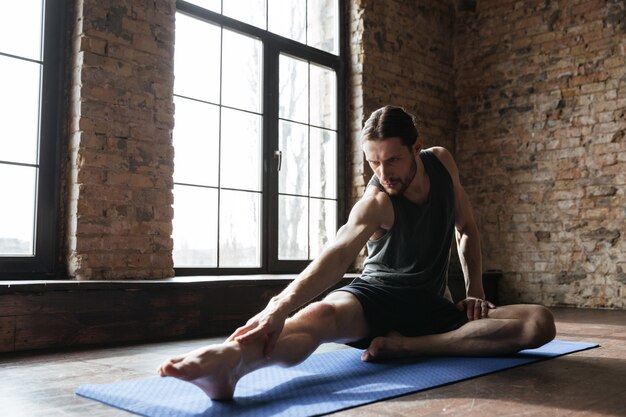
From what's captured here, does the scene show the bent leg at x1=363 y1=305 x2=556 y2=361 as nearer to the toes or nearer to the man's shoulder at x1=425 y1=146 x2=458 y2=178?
the man's shoulder at x1=425 y1=146 x2=458 y2=178

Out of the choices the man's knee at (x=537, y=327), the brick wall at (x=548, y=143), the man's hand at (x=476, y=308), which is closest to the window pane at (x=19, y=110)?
the man's hand at (x=476, y=308)

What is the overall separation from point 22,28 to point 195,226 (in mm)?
1653

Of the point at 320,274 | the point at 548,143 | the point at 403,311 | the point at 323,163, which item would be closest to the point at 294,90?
the point at 323,163

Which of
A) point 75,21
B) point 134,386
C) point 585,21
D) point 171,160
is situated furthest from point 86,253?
point 585,21

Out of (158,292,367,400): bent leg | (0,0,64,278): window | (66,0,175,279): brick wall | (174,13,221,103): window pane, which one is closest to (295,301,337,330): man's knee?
Answer: (158,292,367,400): bent leg

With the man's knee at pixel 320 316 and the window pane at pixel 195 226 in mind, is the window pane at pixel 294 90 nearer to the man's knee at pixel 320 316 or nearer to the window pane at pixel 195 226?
the window pane at pixel 195 226

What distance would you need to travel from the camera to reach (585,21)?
18.3 ft

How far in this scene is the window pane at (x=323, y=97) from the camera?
212 inches

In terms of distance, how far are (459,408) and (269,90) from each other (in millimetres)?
3699

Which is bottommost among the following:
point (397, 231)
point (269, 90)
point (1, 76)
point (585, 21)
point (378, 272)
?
point (378, 272)

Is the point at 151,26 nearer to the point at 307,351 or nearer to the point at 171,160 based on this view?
the point at 171,160

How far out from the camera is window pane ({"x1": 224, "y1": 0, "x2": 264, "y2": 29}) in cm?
475

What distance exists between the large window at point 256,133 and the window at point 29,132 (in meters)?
0.89

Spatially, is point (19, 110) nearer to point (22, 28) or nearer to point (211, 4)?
point (22, 28)
